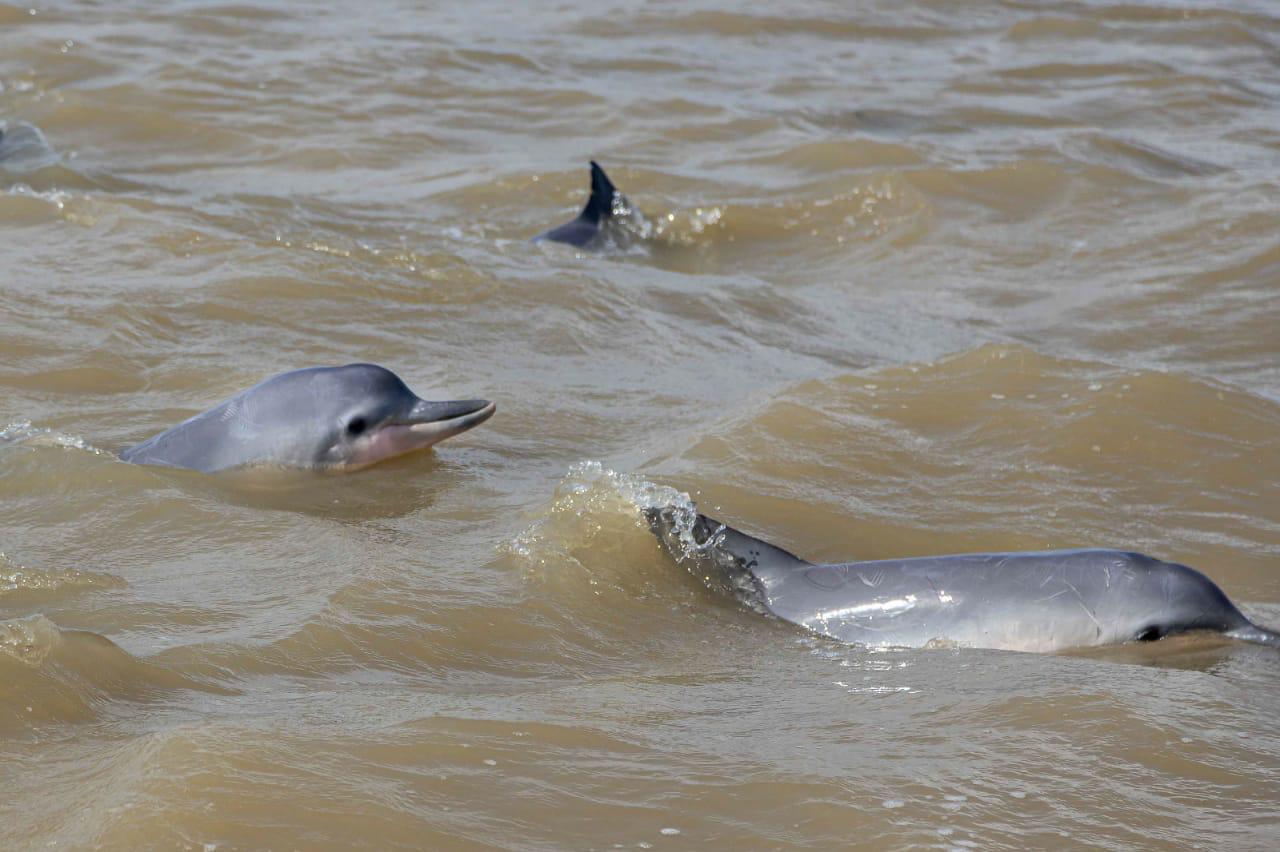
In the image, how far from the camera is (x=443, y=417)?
6.39 m

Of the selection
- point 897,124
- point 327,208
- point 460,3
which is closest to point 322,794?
point 327,208

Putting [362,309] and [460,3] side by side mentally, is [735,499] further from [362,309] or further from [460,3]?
[460,3]

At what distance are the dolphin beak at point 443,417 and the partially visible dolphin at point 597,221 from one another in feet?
12.4

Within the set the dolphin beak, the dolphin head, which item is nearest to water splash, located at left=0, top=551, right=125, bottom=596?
the dolphin head

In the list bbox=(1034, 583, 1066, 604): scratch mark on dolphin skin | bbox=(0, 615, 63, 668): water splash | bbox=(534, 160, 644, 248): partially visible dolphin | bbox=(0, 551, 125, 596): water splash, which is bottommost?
bbox=(0, 551, 125, 596): water splash

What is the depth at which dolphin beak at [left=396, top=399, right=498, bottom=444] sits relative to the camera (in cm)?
638

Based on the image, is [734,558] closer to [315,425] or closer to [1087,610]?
[1087,610]

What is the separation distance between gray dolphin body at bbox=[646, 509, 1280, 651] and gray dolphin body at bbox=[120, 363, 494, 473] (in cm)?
169

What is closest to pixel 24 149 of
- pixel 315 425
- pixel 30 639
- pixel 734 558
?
pixel 315 425

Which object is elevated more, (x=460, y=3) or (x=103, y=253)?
(x=460, y=3)

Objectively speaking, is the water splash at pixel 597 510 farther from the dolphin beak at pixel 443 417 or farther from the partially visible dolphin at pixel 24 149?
the partially visible dolphin at pixel 24 149

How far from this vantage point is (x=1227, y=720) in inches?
172

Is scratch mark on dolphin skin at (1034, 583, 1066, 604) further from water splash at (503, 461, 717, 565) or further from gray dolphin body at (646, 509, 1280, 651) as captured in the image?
water splash at (503, 461, 717, 565)

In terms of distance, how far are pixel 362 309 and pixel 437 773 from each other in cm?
496
